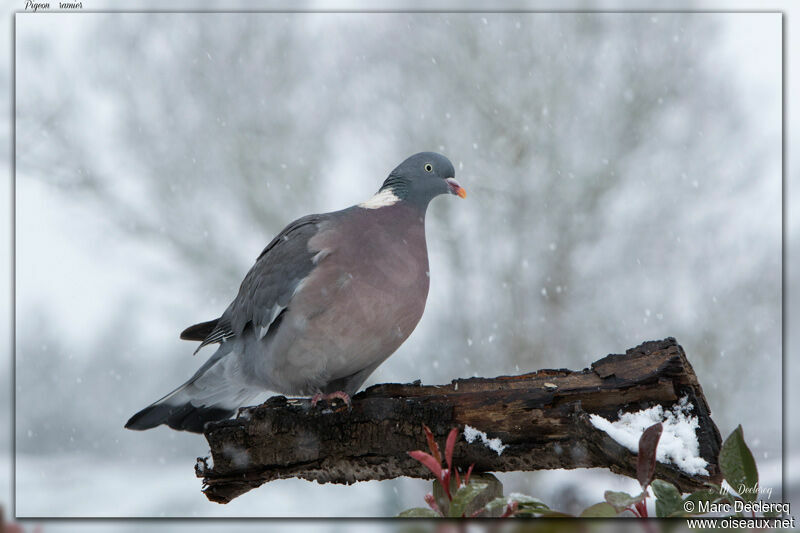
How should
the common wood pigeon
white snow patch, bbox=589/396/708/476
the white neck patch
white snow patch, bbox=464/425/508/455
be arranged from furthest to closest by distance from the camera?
the white neck patch → the common wood pigeon → white snow patch, bbox=464/425/508/455 → white snow patch, bbox=589/396/708/476

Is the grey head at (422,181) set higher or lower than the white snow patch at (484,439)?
higher

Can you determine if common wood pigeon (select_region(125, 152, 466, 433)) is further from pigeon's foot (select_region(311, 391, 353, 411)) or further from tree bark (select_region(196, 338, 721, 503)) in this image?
tree bark (select_region(196, 338, 721, 503))

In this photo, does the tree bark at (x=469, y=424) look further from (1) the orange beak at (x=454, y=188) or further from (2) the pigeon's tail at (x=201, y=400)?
(1) the orange beak at (x=454, y=188)

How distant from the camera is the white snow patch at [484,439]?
1.55 meters

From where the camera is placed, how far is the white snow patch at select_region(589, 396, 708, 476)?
138cm

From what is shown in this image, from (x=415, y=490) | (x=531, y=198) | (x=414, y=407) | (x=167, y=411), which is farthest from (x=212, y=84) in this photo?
(x=414, y=407)

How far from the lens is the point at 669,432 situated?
145 cm

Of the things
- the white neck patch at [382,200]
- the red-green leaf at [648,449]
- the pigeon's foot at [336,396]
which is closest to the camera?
the red-green leaf at [648,449]

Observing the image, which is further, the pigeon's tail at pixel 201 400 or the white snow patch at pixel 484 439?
the pigeon's tail at pixel 201 400

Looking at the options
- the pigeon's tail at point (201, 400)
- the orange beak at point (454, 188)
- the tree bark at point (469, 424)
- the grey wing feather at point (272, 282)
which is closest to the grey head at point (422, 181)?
the orange beak at point (454, 188)

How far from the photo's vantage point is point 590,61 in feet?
12.5

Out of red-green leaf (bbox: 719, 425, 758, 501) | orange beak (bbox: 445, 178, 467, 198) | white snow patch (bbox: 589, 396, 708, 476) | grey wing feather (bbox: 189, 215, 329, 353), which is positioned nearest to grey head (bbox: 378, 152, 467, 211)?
orange beak (bbox: 445, 178, 467, 198)

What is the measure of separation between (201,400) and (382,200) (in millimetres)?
893

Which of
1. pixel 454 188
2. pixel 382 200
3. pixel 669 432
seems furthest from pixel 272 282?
pixel 669 432
